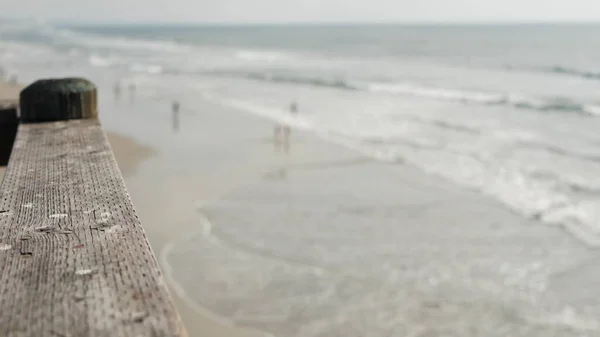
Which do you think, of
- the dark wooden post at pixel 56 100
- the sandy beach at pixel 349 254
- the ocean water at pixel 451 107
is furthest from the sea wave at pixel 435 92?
the dark wooden post at pixel 56 100

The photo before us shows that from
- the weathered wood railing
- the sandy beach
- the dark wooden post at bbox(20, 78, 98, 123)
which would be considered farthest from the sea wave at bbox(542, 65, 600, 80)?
the weathered wood railing

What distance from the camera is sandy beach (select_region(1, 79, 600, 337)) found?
7367 millimetres

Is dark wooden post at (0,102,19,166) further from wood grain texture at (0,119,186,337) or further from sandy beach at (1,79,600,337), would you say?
sandy beach at (1,79,600,337)

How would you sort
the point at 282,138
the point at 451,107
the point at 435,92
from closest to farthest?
the point at 282,138 → the point at 451,107 → the point at 435,92

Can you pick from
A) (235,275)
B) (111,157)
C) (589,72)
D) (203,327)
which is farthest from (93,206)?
(589,72)

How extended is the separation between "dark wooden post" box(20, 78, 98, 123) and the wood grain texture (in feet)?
1.93

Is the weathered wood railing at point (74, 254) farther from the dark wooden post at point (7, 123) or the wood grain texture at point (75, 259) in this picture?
the dark wooden post at point (7, 123)

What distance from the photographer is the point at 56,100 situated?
246 centimetres

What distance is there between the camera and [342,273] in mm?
8680

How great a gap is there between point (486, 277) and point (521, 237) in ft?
7.09

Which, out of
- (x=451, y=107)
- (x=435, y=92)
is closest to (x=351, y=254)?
(x=451, y=107)

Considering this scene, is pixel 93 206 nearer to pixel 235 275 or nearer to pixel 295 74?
pixel 235 275

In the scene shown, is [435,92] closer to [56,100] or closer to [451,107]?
[451,107]

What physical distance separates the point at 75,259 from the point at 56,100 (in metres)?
1.42
